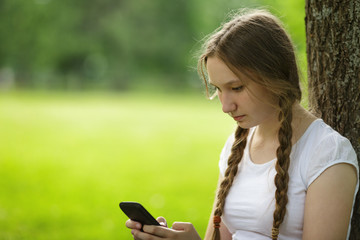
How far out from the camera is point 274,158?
2383 millimetres

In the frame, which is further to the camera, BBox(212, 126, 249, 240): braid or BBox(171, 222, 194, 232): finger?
BBox(212, 126, 249, 240): braid

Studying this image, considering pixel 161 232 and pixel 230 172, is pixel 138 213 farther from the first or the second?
pixel 230 172

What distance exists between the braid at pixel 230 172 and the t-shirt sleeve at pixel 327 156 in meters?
0.43

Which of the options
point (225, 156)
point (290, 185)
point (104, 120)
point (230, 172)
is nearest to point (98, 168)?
point (104, 120)

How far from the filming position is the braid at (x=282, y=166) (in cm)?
219

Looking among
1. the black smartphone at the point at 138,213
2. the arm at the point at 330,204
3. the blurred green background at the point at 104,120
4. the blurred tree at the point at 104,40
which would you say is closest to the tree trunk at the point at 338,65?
the blurred green background at the point at 104,120

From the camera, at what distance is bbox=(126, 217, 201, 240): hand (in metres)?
2.33

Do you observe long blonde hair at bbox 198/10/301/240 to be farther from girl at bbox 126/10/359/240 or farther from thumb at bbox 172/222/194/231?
thumb at bbox 172/222/194/231

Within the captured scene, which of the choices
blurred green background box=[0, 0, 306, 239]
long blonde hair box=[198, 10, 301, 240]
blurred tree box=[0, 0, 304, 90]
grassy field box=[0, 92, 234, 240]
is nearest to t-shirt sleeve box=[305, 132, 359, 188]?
long blonde hair box=[198, 10, 301, 240]

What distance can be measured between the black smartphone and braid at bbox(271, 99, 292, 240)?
54 centimetres

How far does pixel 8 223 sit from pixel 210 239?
5035 millimetres

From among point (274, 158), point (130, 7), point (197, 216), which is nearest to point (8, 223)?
point (197, 216)

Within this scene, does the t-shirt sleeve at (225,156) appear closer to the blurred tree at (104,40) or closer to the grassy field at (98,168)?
the grassy field at (98,168)

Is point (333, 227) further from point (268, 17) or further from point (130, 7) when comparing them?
point (130, 7)
